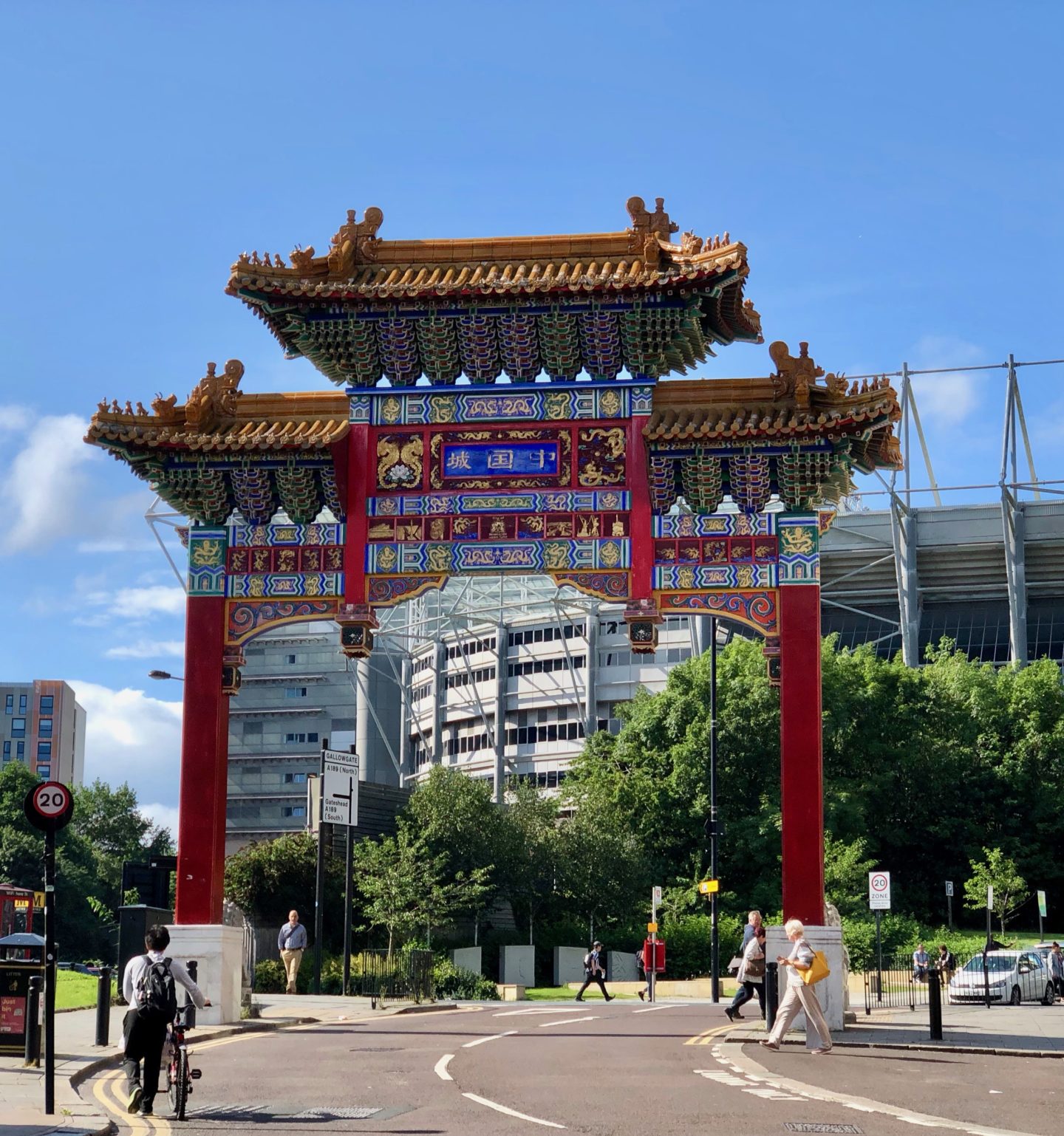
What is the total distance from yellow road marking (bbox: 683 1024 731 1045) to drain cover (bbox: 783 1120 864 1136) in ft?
31.8

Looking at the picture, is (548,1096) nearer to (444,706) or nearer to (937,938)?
(937,938)

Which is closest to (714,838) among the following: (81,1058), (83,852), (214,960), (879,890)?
(879,890)

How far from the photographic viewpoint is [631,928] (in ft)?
195

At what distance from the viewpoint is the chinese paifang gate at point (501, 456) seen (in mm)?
27250

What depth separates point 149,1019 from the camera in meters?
14.9

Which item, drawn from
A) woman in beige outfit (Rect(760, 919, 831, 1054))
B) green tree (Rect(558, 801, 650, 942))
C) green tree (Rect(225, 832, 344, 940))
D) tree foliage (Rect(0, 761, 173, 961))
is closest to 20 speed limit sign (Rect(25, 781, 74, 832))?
woman in beige outfit (Rect(760, 919, 831, 1054))

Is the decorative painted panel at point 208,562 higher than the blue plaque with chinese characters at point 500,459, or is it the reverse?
the blue plaque with chinese characters at point 500,459

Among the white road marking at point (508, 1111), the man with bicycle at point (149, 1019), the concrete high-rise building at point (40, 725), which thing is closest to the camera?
the white road marking at point (508, 1111)

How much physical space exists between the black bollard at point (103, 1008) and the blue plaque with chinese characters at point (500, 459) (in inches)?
428

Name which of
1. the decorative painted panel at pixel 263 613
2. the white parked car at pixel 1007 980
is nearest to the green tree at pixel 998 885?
the white parked car at pixel 1007 980

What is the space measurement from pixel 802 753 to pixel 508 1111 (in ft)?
42.3

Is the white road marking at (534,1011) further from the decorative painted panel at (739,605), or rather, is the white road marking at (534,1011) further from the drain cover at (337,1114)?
the drain cover at (337,1114)

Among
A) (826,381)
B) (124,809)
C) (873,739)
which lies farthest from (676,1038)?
(124,809)

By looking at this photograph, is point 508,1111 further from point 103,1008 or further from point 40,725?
point 40,725
